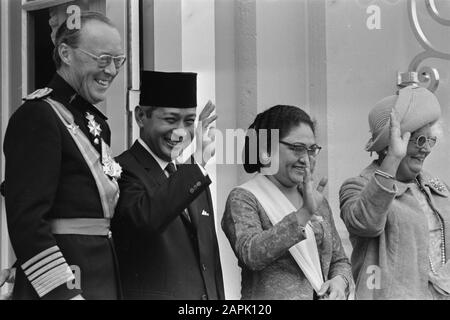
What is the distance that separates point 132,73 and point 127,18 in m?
0.18

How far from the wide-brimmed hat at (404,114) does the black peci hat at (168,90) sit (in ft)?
1.89

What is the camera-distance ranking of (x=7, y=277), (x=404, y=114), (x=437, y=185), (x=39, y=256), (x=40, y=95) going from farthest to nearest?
(x=437, y=185), (x=404, y=114), (x=7, y=277), (x=40, y=95), (x=39, y=256)

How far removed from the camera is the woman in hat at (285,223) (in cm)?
286

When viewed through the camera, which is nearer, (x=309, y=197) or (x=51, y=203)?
(x=51, y=203)

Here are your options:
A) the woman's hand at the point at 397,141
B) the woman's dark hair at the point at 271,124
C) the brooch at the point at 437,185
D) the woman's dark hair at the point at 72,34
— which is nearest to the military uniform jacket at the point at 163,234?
the woman's dark hair at the point at 271,124

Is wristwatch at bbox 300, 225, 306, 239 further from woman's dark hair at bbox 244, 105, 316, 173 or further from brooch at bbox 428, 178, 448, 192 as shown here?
brooch at bbox 428, 178, 448, 192

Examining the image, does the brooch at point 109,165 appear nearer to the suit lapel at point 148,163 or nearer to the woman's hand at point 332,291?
the suit lapel at point 148,163

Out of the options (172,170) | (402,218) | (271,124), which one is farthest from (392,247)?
(172,170)

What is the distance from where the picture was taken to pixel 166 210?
2.68 metres

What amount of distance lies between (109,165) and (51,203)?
220 millimetres

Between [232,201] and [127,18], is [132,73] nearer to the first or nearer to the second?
[127,18]

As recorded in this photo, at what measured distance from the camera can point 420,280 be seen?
122 inches

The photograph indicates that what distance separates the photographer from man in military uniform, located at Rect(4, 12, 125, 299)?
2.59 meters

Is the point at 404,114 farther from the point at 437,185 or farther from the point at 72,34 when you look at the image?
the point at 72,34
